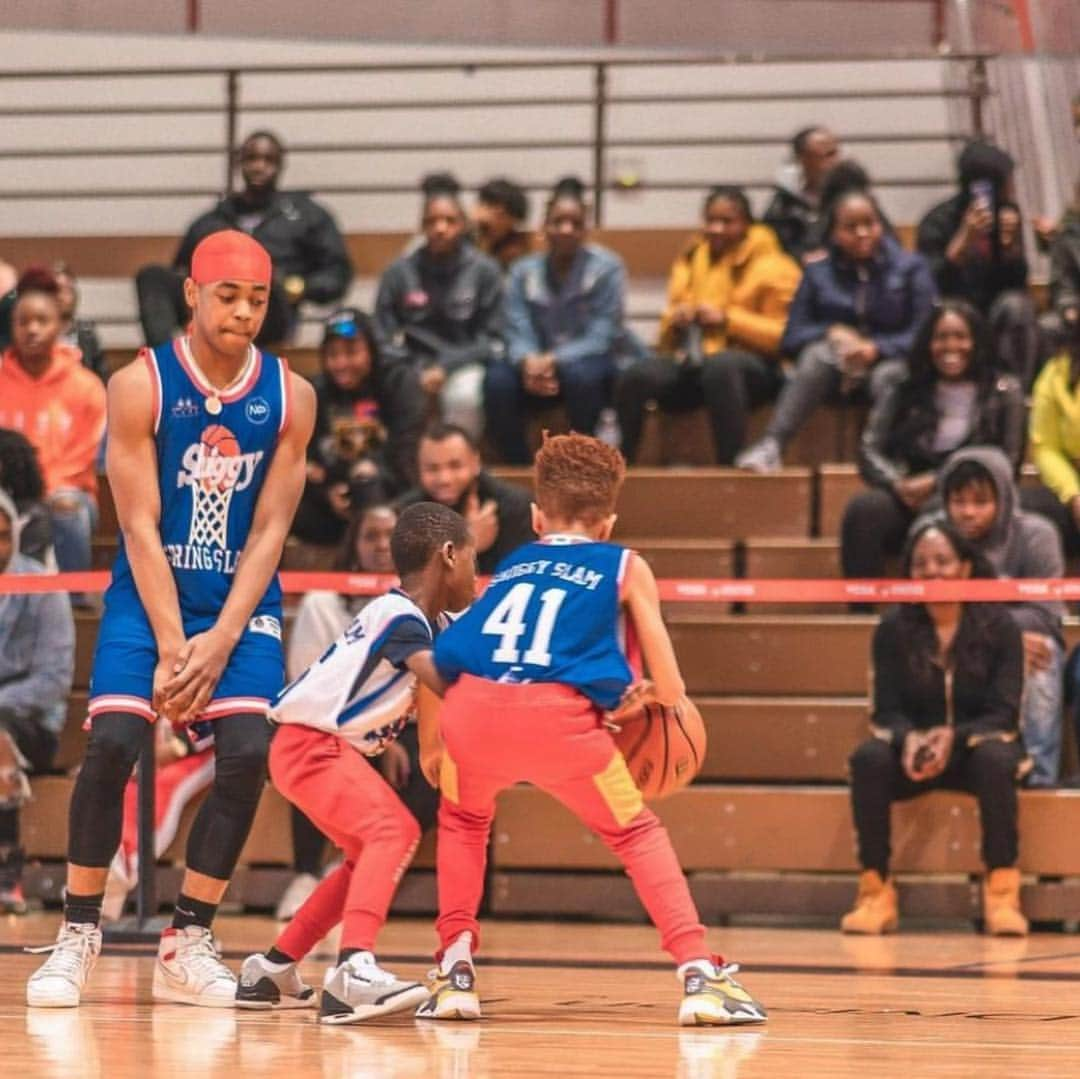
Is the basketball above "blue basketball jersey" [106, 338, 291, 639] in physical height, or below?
below

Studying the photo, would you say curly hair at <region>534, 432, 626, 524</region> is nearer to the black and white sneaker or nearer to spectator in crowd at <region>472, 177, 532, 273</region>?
the black and white sneaker

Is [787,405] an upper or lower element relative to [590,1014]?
upper

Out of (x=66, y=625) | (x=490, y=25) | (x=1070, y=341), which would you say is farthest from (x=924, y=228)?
(x=66, y=625)

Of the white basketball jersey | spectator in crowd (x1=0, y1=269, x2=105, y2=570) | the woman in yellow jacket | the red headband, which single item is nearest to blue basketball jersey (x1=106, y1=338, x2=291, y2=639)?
the red headband

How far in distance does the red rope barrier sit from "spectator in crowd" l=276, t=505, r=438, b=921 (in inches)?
19.2

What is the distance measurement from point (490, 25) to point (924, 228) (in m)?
3.68

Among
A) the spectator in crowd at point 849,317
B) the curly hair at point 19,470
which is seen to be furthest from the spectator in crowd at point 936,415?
the curly hair at point 19,470

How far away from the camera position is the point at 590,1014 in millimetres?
5422

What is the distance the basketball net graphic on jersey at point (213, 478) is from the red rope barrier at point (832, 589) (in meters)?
2.14

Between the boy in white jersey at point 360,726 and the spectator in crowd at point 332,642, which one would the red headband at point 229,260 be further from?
the spectator in crowd at point 332,642

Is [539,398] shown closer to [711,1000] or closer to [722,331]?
[722,331]

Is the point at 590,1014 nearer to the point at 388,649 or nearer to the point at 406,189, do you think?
the point at 388,649

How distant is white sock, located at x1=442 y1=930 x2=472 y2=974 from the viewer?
17.4 feet

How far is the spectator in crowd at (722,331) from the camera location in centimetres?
1023
